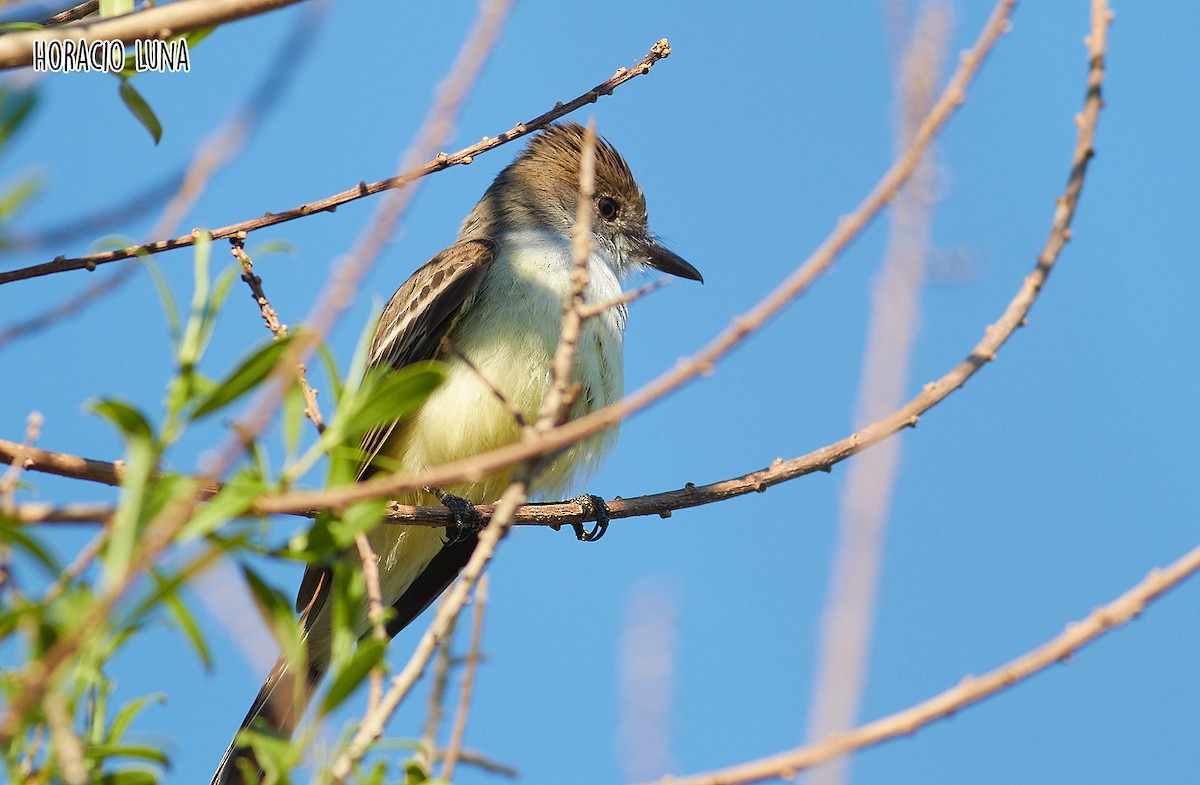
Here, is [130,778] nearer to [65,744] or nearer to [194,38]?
[65,744]

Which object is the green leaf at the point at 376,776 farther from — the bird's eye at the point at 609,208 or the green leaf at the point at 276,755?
the bird's eye at the point at 609,208

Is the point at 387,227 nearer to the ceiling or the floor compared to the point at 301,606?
nearer to the floor

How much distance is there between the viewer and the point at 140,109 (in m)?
2.81

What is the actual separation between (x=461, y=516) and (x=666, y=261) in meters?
3.10

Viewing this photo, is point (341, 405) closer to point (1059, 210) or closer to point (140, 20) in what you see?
point (140, 20)

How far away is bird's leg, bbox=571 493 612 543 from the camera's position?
17.5 ft

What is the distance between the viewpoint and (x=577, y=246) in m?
2.00

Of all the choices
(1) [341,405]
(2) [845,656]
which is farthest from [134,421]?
(2) [845,656]

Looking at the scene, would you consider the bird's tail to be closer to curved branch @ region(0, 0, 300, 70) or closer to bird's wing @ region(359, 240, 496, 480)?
bird's wing @ region(359, 240, 496, 480)

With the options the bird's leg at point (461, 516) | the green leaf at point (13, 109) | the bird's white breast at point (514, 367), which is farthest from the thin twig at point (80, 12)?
the bird's white breast at point (514, 367)

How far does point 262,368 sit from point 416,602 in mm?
4465

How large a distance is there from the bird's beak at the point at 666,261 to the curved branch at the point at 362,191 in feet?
10.9

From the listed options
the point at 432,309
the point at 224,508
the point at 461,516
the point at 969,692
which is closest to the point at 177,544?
the point at 224,508

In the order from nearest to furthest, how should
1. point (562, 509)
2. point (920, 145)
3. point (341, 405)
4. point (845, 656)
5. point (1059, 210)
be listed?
point (845, 656), point (920, 145), point (341, 405), point (1059, 210), point (562, 509)
